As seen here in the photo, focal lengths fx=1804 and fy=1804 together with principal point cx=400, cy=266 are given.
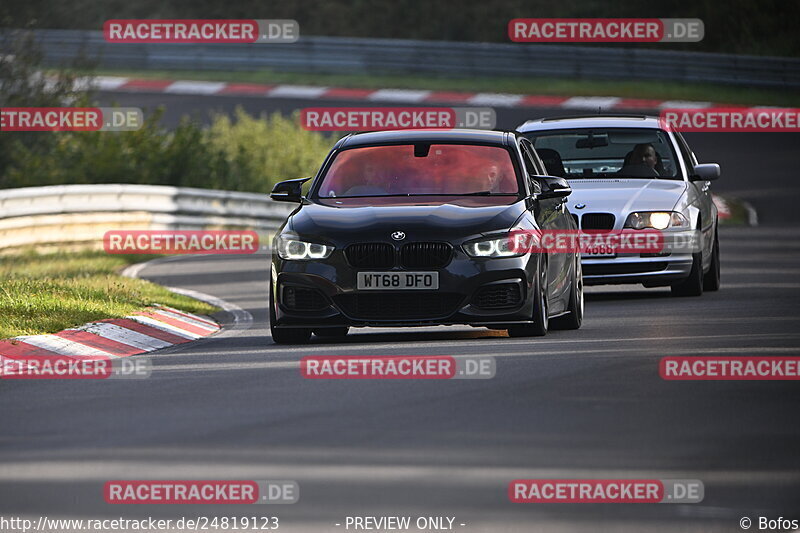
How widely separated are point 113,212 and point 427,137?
1092 centimetres

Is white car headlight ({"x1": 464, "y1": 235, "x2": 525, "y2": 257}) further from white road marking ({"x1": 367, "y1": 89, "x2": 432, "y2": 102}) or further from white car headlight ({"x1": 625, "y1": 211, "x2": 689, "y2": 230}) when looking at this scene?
white road marking ({"x1": 367, "y1": 89, "x2": 432, "y2": 102})

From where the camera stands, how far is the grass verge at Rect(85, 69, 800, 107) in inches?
1469

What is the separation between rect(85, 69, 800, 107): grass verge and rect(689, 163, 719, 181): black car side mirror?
20041 millimetres

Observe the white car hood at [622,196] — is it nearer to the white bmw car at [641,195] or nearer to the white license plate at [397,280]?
the white bmw car at [641,195]

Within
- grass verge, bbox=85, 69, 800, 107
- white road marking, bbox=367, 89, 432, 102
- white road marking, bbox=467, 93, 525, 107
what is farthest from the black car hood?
A: white road marking, bbox=367, 89, 432, 102

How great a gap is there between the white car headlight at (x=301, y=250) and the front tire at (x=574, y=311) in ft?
7.58

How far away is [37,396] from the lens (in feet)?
33.7

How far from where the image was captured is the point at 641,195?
16.6 meters

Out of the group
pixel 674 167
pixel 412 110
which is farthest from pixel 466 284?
pixel 412 110

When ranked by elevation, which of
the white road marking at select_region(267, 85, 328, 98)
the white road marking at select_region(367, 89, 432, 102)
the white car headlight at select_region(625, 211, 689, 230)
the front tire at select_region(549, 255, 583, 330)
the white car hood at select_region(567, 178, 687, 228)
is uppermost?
the white road marking at select_region(267, 85, 328, 98)

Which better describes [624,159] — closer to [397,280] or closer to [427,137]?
[427,137]

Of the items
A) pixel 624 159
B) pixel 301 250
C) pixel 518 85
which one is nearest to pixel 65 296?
pixel 301 250

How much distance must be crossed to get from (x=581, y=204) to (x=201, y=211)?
10286 mm

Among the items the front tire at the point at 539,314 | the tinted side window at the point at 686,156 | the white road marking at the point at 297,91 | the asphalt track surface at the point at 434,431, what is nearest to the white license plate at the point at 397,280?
the asphalt track surface at the point at 434,431
